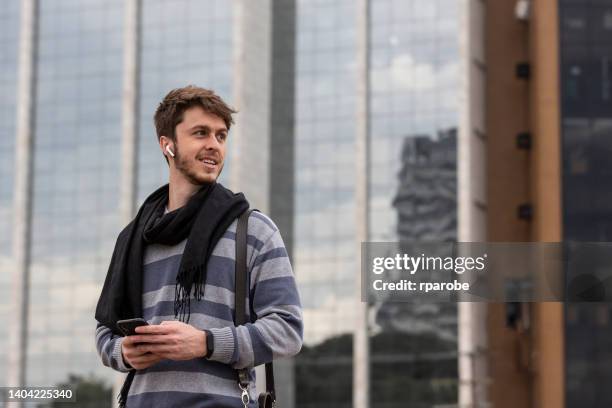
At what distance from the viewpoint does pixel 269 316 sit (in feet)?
13.4

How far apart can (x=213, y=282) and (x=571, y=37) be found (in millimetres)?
55206

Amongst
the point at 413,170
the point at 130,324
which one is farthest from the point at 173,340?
the point at 413,170

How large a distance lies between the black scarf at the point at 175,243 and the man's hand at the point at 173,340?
0.62 feet

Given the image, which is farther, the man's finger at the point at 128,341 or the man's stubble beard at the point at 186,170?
the man's stubble beard at the point at 186,170

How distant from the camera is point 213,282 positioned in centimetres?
413

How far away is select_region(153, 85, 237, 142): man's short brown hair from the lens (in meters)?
4.31

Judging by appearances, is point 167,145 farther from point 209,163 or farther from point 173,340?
point 173,340

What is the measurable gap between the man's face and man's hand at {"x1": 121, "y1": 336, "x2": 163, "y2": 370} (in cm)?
62

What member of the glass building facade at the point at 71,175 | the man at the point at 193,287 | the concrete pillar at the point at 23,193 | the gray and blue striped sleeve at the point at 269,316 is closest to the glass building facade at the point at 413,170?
the glass building facade at the point at 71,175

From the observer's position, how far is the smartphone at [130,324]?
12.9 ft

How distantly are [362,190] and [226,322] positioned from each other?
229 ft

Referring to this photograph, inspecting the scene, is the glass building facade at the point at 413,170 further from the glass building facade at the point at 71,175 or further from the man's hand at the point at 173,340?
the man's hand at the point at 173,340

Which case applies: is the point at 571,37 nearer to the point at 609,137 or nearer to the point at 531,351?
the point at 609,137

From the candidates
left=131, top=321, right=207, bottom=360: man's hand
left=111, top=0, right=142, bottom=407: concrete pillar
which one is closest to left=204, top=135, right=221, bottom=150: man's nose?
left=131, top=321, right=207, bottom=360: man's hand
